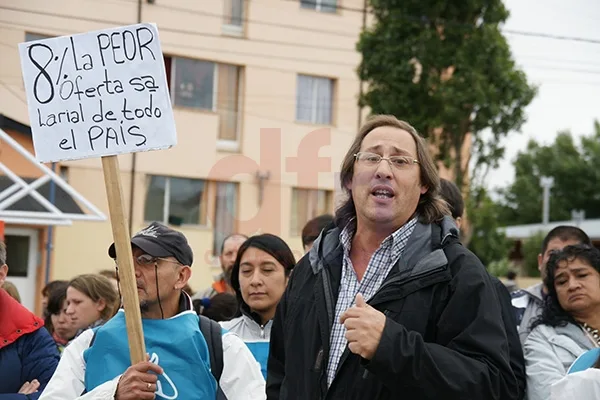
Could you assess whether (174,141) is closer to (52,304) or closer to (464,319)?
(464,319)

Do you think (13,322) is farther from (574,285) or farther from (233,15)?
(233,15)

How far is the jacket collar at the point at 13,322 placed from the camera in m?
4.66

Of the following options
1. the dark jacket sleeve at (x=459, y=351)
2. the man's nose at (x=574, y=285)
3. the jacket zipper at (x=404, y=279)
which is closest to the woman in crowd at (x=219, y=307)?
the man's nose at (x=574, y=285)

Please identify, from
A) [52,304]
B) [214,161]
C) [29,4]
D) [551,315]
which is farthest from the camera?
[214,161]

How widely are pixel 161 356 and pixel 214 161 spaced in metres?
21.0

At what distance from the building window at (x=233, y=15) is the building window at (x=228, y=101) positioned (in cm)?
101

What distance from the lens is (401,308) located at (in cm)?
310

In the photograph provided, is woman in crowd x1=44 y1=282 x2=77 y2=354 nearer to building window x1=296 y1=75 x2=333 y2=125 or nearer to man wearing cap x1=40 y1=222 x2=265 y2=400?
man wearing cap x1=40 y1=222 x2=265 y2=400

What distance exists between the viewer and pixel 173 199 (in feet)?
80.5

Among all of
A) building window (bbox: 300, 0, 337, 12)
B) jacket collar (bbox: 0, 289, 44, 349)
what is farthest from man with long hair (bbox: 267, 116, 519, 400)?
building window (bbox: 300, 0, 337, 12)

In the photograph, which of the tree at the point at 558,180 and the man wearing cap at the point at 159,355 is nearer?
the man wearing cap at the point at 159,355

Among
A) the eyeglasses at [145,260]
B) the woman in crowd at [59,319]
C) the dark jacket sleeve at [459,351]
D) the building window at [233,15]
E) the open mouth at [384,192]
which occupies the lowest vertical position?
the woman in crowd at [59,319]

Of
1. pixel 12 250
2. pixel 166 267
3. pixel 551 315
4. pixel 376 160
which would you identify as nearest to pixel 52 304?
pixel 166 267

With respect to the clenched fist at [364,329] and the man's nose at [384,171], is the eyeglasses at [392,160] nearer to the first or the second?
the man's nose at [384,171]
